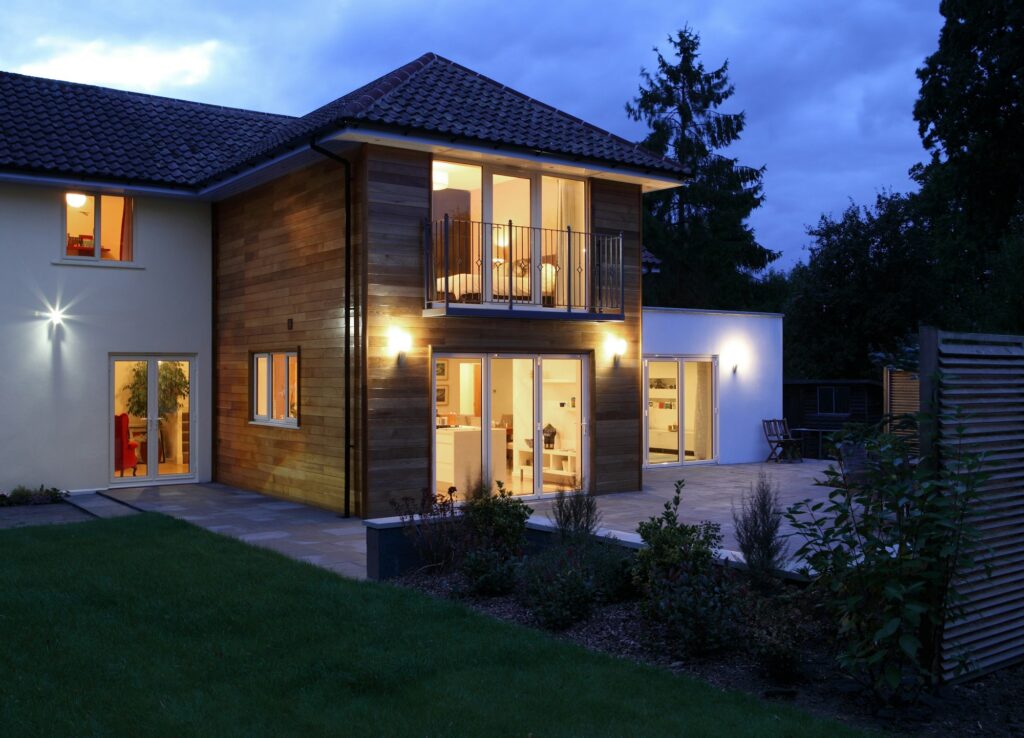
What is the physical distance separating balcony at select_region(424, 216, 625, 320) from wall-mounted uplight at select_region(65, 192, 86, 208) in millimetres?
5546

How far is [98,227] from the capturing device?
45.3 feet

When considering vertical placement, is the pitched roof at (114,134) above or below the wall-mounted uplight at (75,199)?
above

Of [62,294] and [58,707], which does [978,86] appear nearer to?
[62,294]

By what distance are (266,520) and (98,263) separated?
525 centimetres

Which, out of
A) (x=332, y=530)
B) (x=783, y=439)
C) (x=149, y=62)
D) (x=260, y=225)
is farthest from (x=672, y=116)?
(x=149, y=62)

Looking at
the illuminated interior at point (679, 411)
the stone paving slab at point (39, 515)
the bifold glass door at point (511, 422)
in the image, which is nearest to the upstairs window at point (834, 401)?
the illuminated interior at point (679, 411)

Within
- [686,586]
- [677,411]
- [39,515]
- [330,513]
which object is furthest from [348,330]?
[677,411]

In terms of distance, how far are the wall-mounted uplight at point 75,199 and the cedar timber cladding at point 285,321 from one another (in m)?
1.96

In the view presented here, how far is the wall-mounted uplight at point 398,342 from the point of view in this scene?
1145 centimetres

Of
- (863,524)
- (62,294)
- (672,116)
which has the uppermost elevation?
(672,116)

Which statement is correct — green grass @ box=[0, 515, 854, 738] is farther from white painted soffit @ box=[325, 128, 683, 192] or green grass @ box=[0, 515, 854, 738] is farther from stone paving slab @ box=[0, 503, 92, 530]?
white painted soffit @ box=[325, 128, 683, 192]

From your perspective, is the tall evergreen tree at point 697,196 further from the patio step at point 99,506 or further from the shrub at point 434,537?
the shrub at point 434,537

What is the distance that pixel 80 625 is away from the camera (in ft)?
19.5

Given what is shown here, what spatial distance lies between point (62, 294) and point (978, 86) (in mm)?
17962
